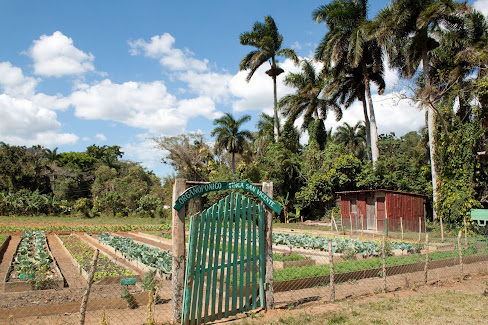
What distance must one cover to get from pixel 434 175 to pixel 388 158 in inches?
274

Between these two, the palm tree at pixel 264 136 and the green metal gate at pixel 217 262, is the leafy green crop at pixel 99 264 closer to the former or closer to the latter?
the green metal gate at pixel 217 262

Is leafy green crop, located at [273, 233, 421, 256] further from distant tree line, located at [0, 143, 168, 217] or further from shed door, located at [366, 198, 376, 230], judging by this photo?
distant tree line, located at [0, 143, 168, 217]

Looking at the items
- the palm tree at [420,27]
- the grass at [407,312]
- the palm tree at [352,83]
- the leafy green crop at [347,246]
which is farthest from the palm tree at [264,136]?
the grass at [407,312]

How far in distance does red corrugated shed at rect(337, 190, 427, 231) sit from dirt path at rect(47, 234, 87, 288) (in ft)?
56.5

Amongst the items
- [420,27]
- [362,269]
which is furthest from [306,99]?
[362,269]

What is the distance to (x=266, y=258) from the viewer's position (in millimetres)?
6555

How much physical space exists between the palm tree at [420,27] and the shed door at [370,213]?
4.00 m

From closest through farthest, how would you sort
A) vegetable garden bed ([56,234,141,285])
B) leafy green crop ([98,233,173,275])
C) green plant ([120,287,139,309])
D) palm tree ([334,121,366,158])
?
1. green plant ([120,287,139,309])
2. vegetable garden bed ([56,234,141,285])
3. leafy green crop ([98,233,173,275])
4. palm tree ([334,121,366,158])

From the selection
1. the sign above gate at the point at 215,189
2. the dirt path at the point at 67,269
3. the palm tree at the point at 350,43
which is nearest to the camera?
→ the sign above gate at the point at 215,189

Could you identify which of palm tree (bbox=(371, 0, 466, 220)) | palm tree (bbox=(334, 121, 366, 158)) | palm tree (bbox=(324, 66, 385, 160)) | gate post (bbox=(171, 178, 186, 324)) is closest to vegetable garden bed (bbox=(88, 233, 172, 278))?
gate post (bbox=(171, 178, 186, 324))

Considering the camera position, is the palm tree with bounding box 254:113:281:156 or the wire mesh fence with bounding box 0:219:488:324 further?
the palm tree with bounding box 254:113:281:156

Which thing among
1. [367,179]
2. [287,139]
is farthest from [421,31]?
[287,139]

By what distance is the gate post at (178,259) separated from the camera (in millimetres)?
5602

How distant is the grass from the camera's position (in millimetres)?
5852
